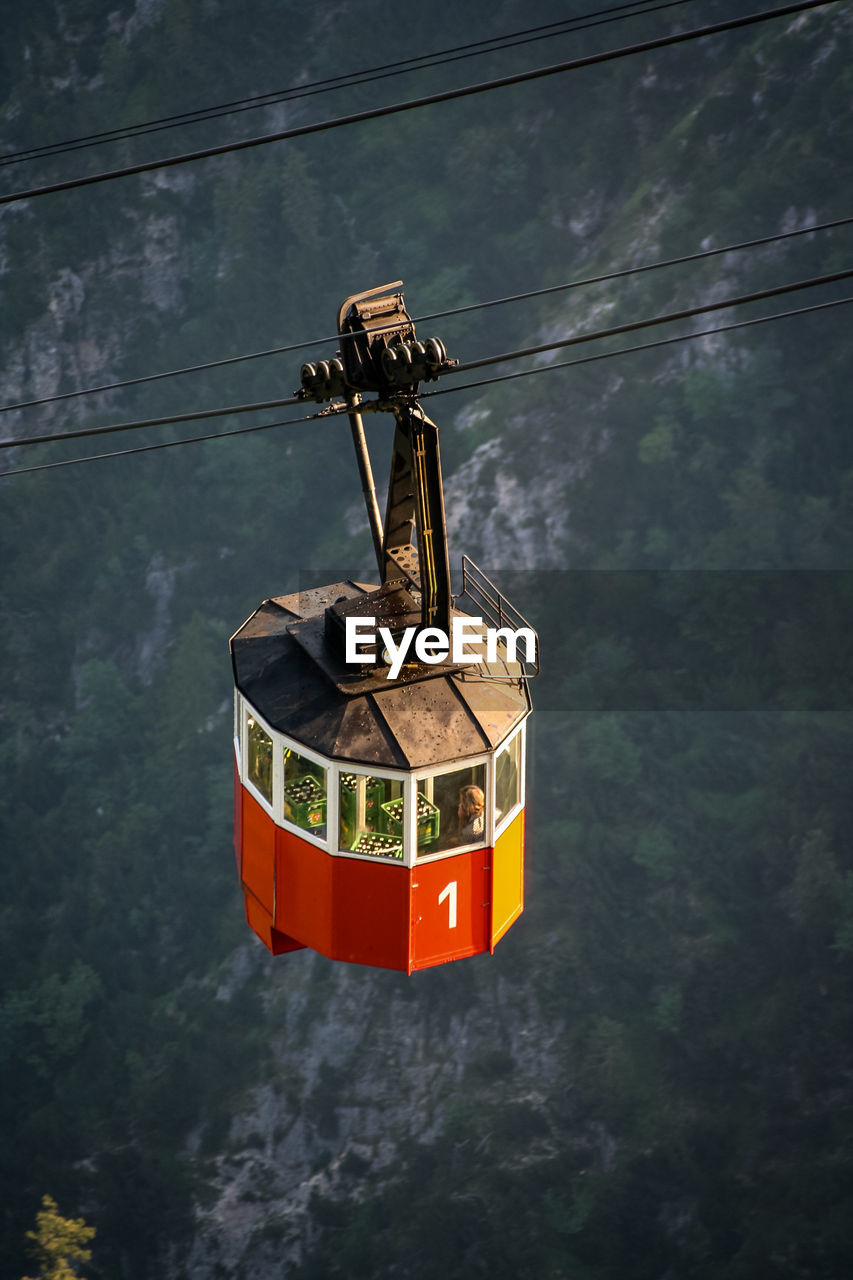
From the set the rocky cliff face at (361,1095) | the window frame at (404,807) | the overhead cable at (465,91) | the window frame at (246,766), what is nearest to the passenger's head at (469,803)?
the window frame at (404,807)

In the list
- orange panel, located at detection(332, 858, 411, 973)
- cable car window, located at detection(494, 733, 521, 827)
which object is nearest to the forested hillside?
cable car window, located at detection(494, 733, 521, 827)

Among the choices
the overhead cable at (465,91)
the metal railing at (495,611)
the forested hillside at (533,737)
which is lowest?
the metal railing at (495,611)

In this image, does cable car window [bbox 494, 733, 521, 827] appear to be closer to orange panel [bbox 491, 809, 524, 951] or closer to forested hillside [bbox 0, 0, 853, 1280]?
orange panel [bbox 491, 809, 524, 951]

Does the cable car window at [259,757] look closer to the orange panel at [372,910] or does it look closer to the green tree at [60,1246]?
the orange panel at [372,910]

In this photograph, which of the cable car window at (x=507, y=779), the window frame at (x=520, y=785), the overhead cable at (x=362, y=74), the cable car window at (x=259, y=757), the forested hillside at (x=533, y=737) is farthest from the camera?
the forested hillside at (x=533, y=737)

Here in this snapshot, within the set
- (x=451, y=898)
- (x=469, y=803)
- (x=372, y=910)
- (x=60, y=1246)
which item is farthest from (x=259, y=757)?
(x=60, y=1246)
